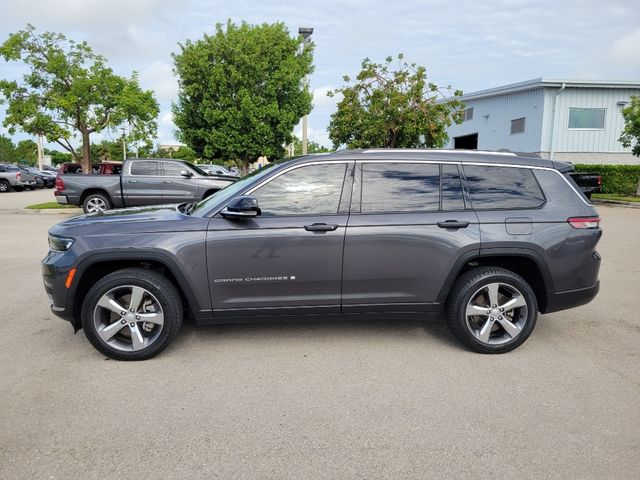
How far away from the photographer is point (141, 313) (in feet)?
13.3

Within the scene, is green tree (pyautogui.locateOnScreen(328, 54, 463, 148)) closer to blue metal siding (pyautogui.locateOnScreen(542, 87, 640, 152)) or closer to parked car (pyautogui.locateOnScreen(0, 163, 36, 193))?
blue metal siding (pyautogui.locateOnScreen(542, 87, 640, 152))

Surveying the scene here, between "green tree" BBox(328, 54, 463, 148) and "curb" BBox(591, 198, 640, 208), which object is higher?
"green tree" BBox(328, 54, 463, 148)

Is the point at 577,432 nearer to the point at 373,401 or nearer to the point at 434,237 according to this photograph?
the point at 373,401

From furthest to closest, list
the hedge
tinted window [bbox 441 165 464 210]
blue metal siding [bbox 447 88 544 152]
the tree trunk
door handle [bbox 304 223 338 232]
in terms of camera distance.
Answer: blue metal siding [bbox 447 88 544 152], the hedge, the tree trunk, tinted window [bbox 441 165 464 210], door handle [bbox 304 223 338 232]

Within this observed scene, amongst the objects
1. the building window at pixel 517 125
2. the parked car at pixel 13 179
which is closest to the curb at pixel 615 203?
the building window at pixel 517 125

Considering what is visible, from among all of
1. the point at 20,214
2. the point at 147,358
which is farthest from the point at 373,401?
the point at 20,214

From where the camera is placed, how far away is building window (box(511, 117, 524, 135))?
96.2 ft

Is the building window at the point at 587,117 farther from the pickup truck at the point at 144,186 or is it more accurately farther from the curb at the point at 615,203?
the pickup truck at the point at 144,186

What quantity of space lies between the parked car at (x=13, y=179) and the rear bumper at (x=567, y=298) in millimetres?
33246

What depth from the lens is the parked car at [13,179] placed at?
98.2ft

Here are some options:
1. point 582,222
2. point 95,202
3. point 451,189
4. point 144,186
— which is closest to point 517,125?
point 144,186

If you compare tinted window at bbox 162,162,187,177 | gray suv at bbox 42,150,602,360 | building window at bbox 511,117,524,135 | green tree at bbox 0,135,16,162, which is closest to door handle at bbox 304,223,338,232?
gray suv at bbox 42,150,602,360

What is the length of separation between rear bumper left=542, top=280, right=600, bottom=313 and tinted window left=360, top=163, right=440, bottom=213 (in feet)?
4.25

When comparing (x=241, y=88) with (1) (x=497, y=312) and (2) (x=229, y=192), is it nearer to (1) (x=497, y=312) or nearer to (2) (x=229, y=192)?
(2) (x=229, y=192)
